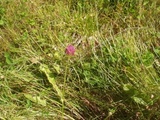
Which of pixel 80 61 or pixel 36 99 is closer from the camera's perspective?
pixel 36 99

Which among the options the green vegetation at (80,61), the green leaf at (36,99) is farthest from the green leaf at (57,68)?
the green leaf at (36,99)

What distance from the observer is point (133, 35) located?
2.24m

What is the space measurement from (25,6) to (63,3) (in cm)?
29

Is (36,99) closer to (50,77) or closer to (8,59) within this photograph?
(50,77)

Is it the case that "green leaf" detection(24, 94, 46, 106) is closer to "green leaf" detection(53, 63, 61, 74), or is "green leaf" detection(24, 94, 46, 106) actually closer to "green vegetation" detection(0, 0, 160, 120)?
"green vegetation" detection(0, 0, 160, 120)

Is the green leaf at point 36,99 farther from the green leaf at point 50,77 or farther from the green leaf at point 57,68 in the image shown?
the green leaf at point 57,68

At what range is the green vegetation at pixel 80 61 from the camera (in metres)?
1.98

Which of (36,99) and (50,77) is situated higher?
(50,77)

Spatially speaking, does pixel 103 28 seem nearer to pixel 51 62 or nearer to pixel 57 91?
pixel 51 62

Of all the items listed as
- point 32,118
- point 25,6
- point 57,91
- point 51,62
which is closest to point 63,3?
point 25,6

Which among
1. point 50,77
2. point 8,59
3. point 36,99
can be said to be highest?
point 8,59

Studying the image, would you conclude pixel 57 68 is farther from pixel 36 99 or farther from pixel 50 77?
pixel 36 99

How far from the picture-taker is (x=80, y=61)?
217 centimetres

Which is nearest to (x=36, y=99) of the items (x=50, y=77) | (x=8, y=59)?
(x=50, y=77)
